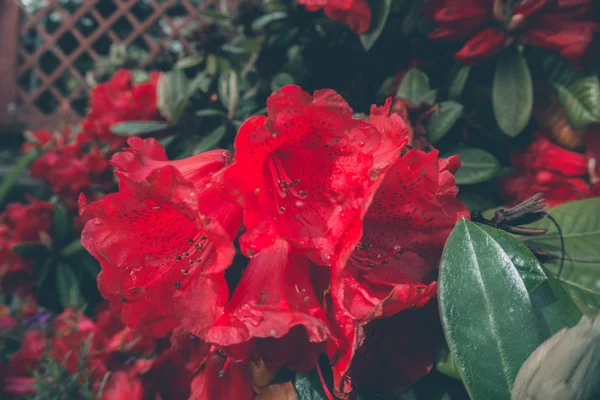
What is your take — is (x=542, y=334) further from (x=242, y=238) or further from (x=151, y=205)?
(x=151, y=205)

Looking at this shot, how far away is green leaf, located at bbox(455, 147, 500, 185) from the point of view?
79 centimetres

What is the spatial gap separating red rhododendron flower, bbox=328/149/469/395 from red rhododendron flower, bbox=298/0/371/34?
1.26 ft

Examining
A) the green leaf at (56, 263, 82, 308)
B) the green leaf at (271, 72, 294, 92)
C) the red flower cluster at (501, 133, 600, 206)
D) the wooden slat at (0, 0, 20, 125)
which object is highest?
the wooden slat at (0, 0, 20, 125)

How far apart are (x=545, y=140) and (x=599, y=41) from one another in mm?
206

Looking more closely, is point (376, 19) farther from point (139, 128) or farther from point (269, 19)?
point (139, 128)

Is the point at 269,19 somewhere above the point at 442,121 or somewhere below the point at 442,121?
above

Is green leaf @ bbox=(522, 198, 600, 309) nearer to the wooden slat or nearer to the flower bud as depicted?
the flower bud

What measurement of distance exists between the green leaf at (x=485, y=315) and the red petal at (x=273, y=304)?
141 mm

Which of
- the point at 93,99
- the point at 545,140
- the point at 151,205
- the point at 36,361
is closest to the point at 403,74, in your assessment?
the point at 545,140

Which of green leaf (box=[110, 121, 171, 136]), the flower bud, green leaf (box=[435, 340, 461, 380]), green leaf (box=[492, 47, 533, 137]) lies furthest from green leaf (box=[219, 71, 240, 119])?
the flower bud

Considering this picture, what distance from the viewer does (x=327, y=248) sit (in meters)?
0.50

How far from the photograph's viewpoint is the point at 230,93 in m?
0.94

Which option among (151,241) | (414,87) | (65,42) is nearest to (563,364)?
(151,241)

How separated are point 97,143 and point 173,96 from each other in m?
0.42
